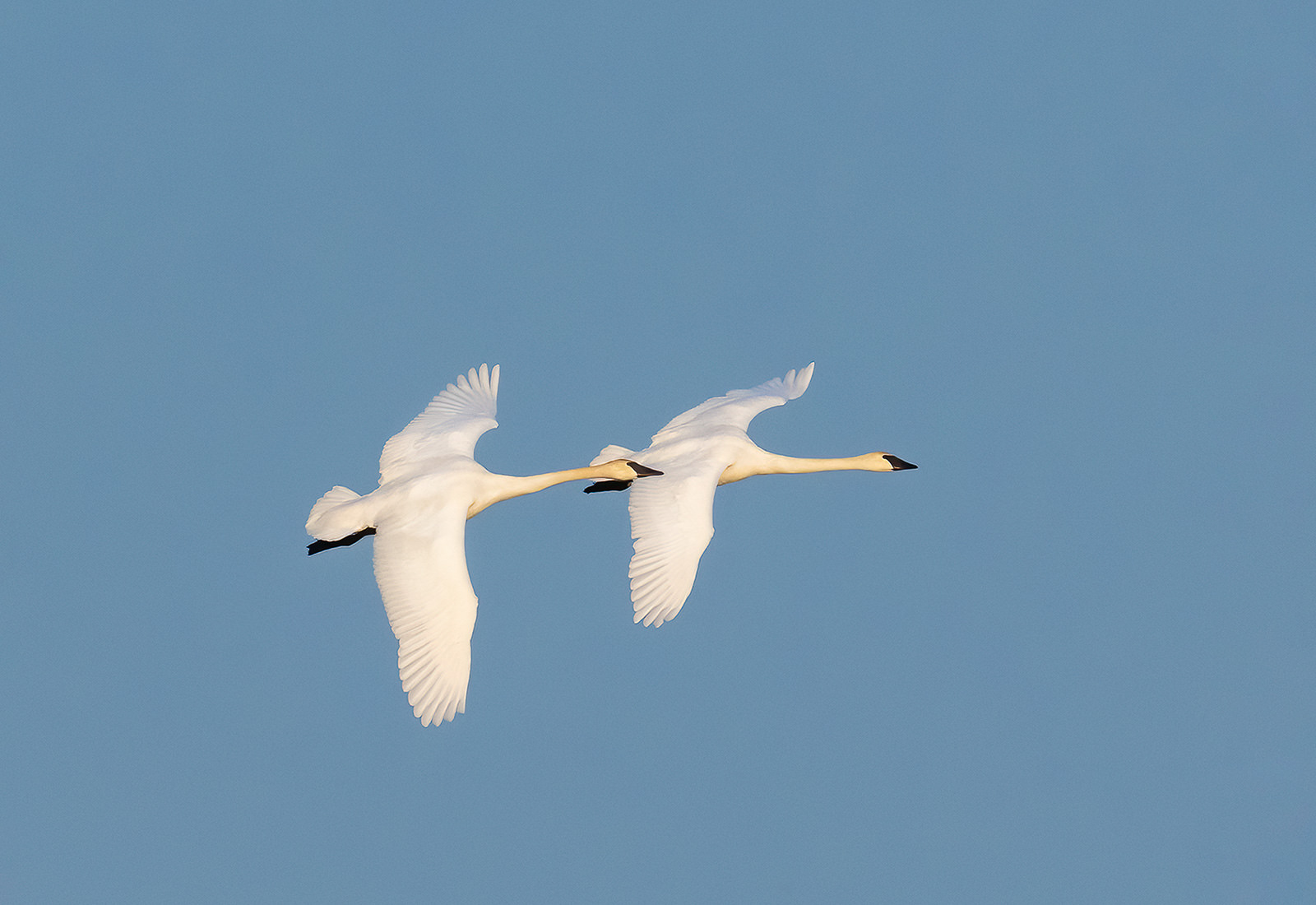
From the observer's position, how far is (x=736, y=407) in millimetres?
45250

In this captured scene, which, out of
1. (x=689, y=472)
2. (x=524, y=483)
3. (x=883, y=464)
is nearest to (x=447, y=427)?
(x=524, y=483)

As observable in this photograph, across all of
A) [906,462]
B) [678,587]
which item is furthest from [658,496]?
[906,462]

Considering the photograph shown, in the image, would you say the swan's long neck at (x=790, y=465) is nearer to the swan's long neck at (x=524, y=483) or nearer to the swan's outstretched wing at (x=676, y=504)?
the swan's outstretched wing at (x=676, y=504)

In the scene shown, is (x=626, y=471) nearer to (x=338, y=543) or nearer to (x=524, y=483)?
(x=524, y=483)

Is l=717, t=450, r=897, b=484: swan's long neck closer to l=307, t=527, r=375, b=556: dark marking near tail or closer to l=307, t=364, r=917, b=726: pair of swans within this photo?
l=307, t=364, r=917, b=726: pair of swans

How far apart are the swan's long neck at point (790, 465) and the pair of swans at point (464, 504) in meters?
0.03

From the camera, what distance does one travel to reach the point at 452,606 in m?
35.6

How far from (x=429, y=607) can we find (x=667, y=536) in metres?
4.92

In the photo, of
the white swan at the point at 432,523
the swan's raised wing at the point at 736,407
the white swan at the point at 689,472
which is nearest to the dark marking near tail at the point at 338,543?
the white swan at the point at 432,523

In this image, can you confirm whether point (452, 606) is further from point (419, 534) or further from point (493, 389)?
point (493, 389)

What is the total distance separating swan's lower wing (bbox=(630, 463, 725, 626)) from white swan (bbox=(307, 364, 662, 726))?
818 mm

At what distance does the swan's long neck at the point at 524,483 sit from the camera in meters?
39.6

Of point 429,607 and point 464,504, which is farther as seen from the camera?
point 464,504

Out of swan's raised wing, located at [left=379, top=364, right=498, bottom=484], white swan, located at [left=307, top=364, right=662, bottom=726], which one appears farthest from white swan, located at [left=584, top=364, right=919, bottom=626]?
swan's raised wing, located at [left=379, top=364, right=498, bottom=484]
